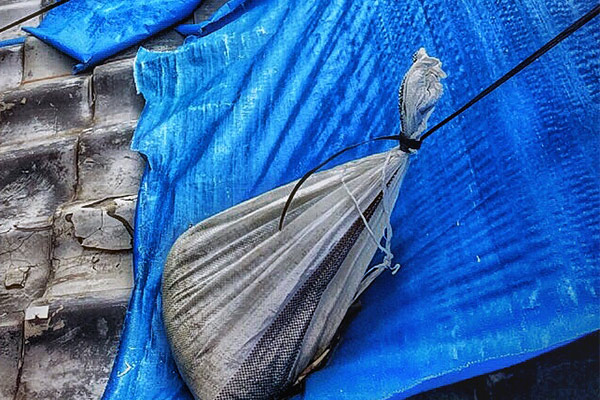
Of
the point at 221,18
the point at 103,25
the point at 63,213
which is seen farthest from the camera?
the point at 103,25

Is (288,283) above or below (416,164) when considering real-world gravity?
below

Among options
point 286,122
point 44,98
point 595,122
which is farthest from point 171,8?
point 595,122

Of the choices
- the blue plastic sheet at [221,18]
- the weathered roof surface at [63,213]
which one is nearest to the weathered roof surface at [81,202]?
the weathered roof surface at [63,213]

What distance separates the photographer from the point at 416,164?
1.80 meters

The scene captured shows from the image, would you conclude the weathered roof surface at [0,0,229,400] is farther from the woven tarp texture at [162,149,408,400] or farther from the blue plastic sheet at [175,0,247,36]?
the woven tarp texture at [162,149,408,400]

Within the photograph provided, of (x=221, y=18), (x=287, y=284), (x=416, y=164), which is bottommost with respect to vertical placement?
(x=287, y=284)

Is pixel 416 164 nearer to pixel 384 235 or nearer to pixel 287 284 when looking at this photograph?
pixel 384 235

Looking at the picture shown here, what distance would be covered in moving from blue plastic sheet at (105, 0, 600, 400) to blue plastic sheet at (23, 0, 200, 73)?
9.5 inches

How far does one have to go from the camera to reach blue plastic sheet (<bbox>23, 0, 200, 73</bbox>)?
8.07 ft

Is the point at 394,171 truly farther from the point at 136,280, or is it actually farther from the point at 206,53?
the point at 206,53

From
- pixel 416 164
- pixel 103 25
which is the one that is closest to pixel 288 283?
pixel 416 164

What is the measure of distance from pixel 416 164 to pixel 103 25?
137 cm

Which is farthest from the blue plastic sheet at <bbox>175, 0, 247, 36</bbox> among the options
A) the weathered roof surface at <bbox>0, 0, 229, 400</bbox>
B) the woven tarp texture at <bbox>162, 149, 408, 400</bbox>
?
the woven tarp texture at <bbox>162, 149, 408, 400</bbox>

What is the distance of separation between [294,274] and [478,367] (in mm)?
449
